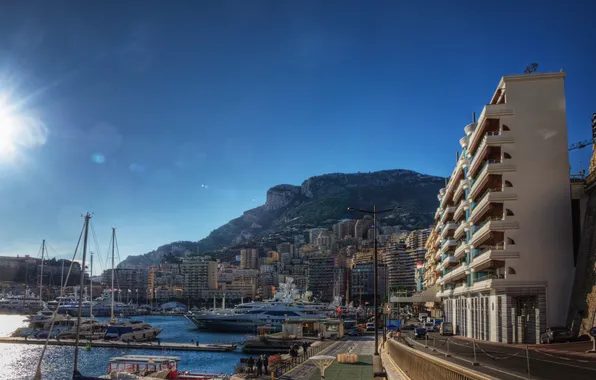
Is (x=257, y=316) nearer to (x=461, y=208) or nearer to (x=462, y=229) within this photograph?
(x=462, y=229)

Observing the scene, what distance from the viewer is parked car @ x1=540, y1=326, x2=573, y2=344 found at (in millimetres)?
30188

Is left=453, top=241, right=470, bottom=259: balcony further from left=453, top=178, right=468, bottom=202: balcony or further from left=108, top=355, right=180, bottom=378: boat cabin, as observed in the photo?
left=108, top=355, right=180, bottom=378: boat cabin

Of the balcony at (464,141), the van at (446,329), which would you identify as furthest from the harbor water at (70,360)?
the balcony at (464,141)

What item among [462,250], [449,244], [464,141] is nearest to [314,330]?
[449,244]

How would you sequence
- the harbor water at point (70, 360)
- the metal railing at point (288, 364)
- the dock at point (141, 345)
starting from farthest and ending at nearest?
the dock at point (141, 345)
the harbor water at point (70, 360)
the metal railing at point (288, 364)

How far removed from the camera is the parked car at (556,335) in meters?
30.2

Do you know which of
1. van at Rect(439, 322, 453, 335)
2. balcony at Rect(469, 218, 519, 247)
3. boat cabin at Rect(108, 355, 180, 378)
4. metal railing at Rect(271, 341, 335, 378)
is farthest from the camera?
van at Rect(439, 322, 453, 335)

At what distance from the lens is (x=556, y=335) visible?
3052 cm

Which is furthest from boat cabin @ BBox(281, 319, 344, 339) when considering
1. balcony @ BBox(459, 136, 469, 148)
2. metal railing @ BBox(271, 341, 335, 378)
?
balcony @ BBox(459, 136, 469, 148)

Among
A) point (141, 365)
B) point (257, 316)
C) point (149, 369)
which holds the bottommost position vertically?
point (257, 316)

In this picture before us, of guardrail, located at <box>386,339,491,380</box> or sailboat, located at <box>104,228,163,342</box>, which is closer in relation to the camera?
guardrail, located at <box>386,339,491,380</box>

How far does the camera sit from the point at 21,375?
2143 inches

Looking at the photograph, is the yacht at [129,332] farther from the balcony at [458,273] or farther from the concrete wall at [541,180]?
the concrete wall at [541,180]

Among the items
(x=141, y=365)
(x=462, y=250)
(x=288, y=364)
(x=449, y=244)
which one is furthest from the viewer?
(x=449, y=244)
